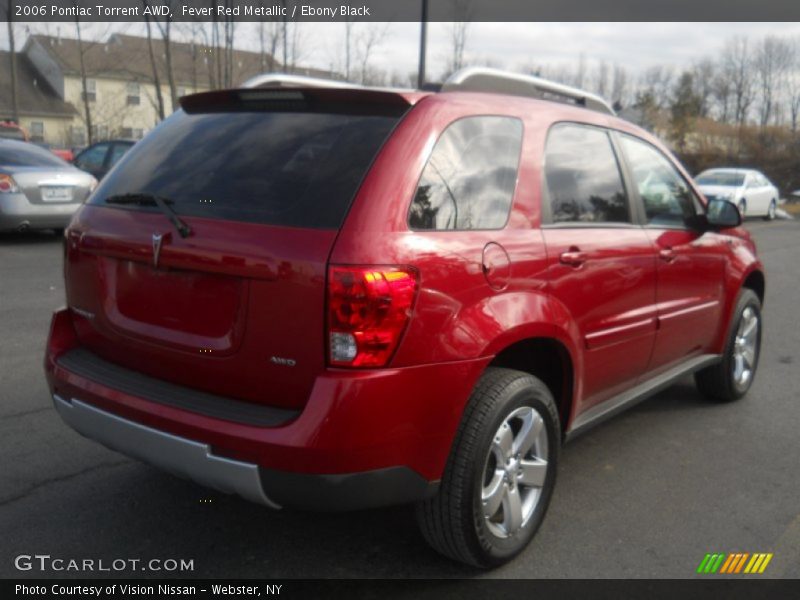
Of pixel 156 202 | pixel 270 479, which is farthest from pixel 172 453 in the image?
pixel 156 202

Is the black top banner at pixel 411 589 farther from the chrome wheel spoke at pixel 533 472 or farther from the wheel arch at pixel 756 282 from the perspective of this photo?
the wheel arch at pixel 756 282

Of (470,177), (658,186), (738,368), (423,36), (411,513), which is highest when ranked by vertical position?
(423,36)

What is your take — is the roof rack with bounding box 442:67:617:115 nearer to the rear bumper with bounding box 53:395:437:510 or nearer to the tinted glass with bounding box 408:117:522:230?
the tinted glass with bounding box 408:117:522:230

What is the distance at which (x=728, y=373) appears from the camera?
5.04 m

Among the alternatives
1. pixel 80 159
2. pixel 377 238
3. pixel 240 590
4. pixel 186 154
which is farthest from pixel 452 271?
pixel 80 159

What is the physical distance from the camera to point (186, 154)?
10.3 ft

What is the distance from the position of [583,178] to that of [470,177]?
0.86 m

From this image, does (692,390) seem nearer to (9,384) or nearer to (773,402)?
(773,402)

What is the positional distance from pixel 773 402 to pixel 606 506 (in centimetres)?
225

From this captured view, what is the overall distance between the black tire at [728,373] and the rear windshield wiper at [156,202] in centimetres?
350

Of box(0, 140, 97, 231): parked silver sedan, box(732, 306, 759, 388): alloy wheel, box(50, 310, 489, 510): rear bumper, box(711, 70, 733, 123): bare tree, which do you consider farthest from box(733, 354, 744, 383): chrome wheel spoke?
box(711, 70, 733, 123): bare tree

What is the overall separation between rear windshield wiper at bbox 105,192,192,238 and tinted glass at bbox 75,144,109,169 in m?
12.5

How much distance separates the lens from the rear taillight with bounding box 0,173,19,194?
10586mm

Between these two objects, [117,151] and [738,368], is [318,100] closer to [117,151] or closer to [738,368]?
[738,368]
